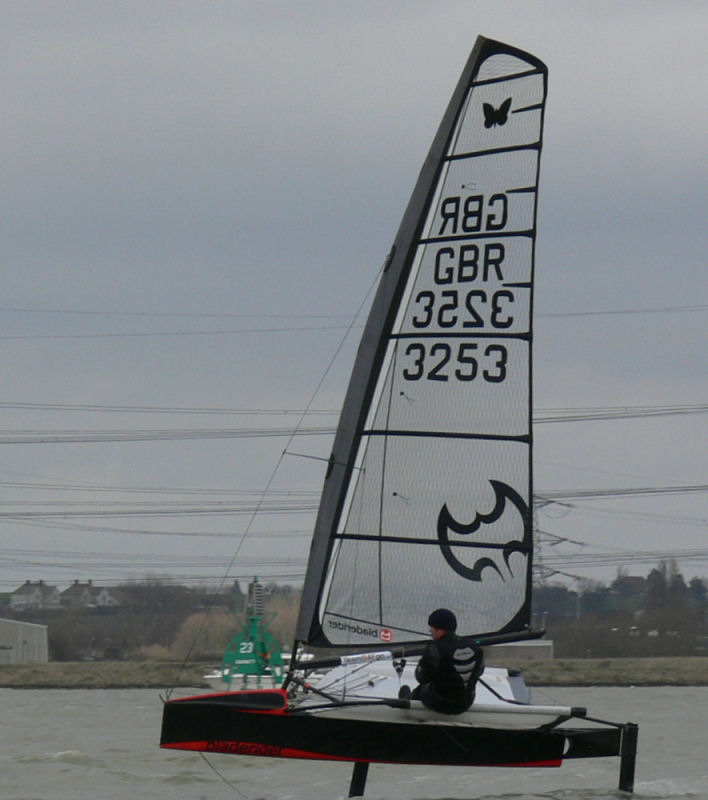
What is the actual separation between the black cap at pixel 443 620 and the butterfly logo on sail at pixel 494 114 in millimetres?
4485

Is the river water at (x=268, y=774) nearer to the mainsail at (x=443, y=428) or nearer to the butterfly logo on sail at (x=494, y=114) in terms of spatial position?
the mainsail at (x=443, y=428)

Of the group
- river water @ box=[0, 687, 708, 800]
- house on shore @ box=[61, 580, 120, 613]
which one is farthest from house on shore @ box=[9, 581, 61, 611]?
river water @ box=[0, 687, 708, 800]

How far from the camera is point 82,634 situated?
4656 cm

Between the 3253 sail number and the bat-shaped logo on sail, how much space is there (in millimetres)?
995

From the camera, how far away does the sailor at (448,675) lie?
11.7 meters

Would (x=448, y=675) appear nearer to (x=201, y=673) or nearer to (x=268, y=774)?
(x=268, y=774)

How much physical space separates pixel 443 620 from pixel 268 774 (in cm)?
510

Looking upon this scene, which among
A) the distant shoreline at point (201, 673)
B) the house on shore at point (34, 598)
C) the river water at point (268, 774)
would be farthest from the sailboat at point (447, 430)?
the house on shore at point (34, 598)

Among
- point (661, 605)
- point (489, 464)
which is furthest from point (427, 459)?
point (661, 605)

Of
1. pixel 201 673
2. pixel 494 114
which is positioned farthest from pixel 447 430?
pixel 201 673

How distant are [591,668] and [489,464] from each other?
2902 cm

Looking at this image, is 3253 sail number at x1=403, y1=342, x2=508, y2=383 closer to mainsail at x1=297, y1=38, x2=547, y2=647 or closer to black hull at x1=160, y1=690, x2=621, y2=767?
mainsail at x1=297, y1=38, x2=547, y2=647

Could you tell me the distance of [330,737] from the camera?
11664 mm

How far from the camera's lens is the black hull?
38.1ft
